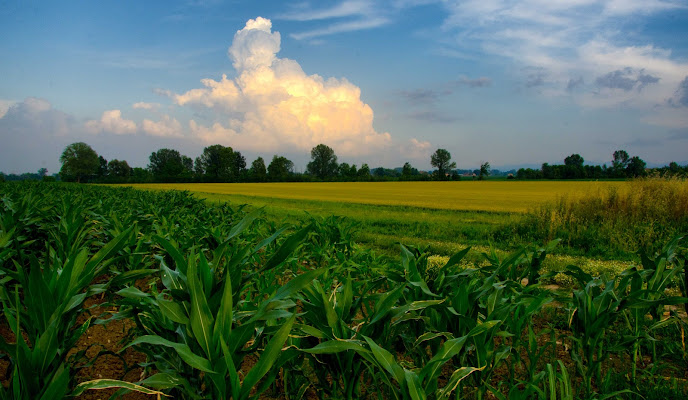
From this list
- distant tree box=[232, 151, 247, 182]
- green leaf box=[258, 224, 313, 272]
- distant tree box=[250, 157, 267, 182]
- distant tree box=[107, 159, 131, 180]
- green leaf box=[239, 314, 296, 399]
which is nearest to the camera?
green leaf box=[239, 314, 296, 399]

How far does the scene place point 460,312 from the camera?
2037 mm

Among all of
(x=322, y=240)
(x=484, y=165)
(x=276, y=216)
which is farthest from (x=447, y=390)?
(x=484, y=165)

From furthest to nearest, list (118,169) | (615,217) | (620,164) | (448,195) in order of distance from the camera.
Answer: (118,169) < (620,164) < (448,195) < (615,217)

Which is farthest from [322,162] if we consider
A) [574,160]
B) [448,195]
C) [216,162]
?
[448,195]

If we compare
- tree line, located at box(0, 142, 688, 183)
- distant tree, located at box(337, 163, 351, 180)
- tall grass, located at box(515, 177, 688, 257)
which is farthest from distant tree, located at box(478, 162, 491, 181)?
tall grass, located at box(515, 177, 688, 257)

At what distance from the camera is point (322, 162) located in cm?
9675

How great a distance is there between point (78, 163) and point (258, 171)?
4502 centimetres

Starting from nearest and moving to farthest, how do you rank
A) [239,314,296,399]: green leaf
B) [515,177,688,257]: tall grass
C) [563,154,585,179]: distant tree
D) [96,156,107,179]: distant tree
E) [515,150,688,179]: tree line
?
[239,314,296,399]: green leaf, [515,177,688,257]: tall grass, [515,150,688,179]: tree line, [563,154,585,179]: distant tree, [96,156,107,179]: distant tree

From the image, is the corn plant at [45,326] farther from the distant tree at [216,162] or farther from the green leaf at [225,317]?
the distant tree at [216,162]

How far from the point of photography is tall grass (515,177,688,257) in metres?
9.32

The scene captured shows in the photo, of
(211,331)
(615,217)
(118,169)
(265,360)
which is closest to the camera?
(265,360)

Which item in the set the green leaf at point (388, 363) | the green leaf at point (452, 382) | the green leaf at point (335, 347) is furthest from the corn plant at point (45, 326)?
the green leaf at point (452, 382)

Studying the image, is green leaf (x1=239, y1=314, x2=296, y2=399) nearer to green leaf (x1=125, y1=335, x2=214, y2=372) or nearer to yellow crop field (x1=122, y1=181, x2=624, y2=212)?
green leaf (x1=125, y1=335, x2=214, y2=372)

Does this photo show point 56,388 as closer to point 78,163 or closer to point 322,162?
point 322,162
